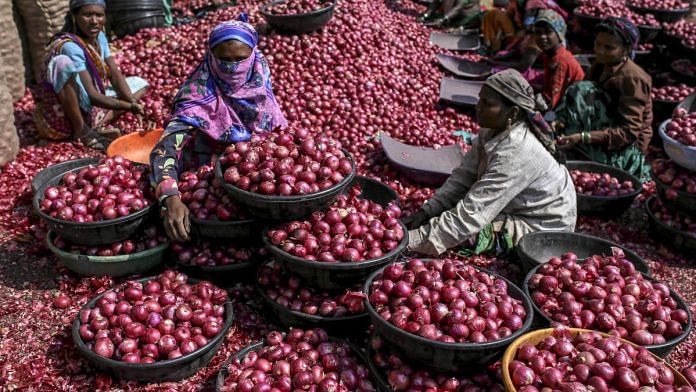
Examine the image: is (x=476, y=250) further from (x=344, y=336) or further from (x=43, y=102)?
(x=43, y=102)

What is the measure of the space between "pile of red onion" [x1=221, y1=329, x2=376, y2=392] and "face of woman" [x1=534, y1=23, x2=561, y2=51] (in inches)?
200

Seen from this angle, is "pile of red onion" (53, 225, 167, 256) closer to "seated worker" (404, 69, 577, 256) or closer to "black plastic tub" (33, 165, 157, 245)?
"black plastic tub" (33, 165, 157, 245)

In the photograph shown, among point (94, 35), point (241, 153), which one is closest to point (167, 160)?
point (241, 153)

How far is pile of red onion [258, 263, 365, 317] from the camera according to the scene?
11.1 feet

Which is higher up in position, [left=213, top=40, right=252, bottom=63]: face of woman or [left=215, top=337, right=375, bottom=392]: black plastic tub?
[left=213, top=40, right=252, bottom=63]: face of woman

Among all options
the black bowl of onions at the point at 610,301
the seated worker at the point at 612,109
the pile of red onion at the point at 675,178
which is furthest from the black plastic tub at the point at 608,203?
the black bowl of onions at the point at 610,301

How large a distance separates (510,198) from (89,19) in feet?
15.2

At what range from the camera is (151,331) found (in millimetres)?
3137

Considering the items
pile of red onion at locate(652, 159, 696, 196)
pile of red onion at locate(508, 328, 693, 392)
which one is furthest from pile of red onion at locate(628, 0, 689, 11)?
pile of red onion at locate(508, 328, 693, 392)

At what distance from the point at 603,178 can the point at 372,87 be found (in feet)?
9.98

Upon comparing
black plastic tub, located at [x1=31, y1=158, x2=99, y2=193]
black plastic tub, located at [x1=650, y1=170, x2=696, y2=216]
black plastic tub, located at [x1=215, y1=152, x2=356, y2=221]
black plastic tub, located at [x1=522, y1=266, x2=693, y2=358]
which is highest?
black plastic tub, located at [x1=215, y1=152, x2=356, y2=221]

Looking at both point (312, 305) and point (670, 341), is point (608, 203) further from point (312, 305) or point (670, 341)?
point (312, 305)

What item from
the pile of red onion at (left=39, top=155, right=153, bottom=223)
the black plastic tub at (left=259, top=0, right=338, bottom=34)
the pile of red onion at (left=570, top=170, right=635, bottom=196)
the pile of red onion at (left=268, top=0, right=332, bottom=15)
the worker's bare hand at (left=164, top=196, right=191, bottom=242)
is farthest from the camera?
the pile of red onion at (left=268, top=0, right=332, bottom=15)

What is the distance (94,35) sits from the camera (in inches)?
233
